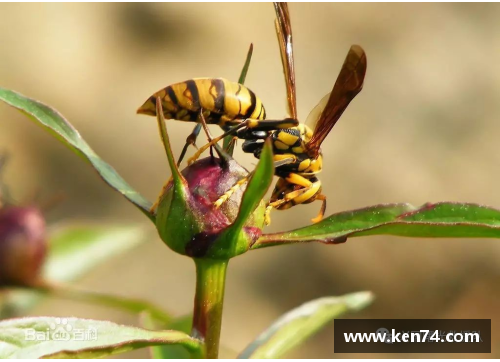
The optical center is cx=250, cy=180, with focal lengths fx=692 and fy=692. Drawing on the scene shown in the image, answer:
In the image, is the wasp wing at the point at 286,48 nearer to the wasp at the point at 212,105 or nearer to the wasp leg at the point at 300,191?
the wasp at the point at 212,105

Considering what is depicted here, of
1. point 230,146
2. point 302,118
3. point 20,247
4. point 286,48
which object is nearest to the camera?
point 230,146

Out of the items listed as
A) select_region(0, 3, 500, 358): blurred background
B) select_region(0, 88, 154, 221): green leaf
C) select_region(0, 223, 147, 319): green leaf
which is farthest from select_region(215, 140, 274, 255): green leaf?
select_region(0, 3, 500, 358): blurred background

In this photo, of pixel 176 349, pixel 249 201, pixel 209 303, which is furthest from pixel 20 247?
pixel 249 201

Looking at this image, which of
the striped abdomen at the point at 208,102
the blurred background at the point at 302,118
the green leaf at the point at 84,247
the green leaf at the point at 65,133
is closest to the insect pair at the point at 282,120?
the striped abdomen at the point at 208,102

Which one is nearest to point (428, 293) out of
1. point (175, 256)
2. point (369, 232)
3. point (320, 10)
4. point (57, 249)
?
point (175, 256)

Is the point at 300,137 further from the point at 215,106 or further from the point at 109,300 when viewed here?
the point at 109,300

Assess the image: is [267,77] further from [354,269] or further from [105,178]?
[105,178]
